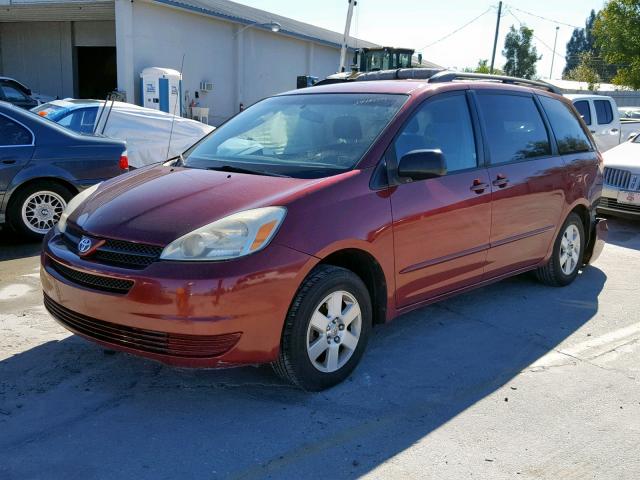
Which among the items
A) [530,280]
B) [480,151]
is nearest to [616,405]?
[480,151]

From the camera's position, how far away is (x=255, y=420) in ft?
11.1

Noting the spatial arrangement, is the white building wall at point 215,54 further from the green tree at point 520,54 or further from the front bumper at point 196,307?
the green tree at point 520,54

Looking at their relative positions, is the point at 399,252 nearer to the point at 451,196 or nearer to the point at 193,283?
the point at 451,196

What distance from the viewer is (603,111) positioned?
556 inches

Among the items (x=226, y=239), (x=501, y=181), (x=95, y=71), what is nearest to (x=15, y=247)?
(x=226, y=239)

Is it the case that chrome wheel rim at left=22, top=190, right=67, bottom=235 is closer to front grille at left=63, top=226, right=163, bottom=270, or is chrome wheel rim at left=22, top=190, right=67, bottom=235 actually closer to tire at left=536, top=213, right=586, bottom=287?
front grille at left=63, top=226, right=163, bottom=270

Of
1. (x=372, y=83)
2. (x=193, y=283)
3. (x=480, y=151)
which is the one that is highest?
(x=372, y=83)

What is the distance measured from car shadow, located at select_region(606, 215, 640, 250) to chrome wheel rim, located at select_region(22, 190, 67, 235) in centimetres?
679

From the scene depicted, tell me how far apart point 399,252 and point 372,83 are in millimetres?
1454

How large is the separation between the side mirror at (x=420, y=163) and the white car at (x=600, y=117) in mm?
10722

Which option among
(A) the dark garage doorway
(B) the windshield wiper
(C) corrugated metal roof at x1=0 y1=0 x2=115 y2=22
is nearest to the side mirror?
(B) the windshield wiper

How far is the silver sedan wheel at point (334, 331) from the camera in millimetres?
3588

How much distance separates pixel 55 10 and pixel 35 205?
17227mm

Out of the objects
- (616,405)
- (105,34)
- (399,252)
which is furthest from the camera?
(105,34)
